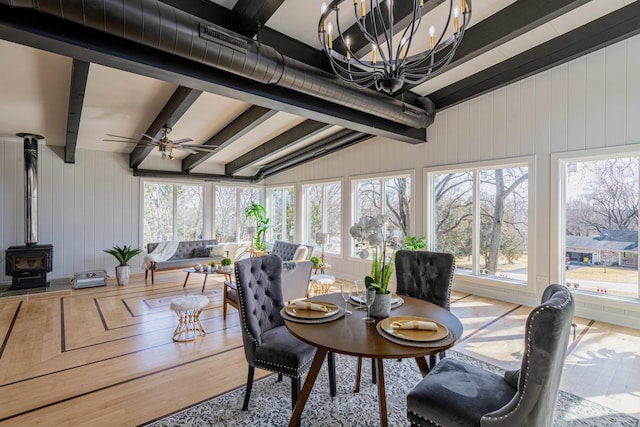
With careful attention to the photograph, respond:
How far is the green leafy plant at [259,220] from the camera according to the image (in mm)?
8625

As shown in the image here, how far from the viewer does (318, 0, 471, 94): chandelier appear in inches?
65.5

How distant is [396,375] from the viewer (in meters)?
2.72

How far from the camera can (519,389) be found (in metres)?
1.33

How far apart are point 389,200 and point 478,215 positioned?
1.73 metres

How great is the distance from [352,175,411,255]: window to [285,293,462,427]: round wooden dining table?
143 inches

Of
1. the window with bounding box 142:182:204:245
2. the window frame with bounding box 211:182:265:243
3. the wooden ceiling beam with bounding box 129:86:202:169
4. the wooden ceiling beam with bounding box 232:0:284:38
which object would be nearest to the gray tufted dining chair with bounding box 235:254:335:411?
the wooden ceiling beam with bounding box 232:0:284:38

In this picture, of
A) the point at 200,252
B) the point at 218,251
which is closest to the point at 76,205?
the point at 200,252

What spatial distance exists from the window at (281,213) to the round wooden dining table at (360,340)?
6.69 metres

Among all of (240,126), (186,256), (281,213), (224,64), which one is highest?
(240,126)

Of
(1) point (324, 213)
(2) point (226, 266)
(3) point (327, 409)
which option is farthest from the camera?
(1) point (324, 213)

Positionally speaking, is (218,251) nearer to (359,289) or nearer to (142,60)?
(142,60)

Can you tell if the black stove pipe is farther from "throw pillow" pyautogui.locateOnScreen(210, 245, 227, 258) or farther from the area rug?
the area rug

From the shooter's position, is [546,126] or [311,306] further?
[546,126]

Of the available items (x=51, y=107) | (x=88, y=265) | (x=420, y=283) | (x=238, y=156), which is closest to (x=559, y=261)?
(x=420, y=283)
